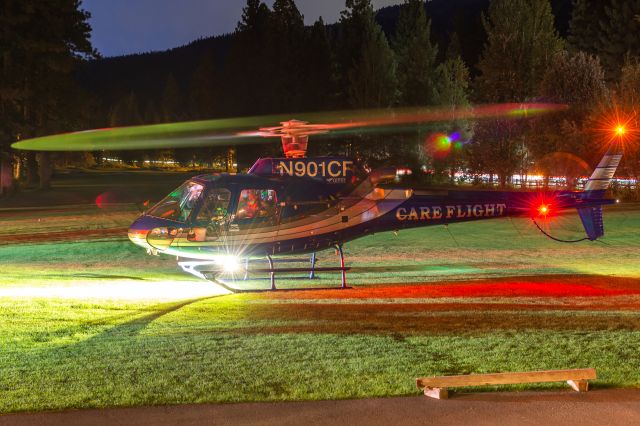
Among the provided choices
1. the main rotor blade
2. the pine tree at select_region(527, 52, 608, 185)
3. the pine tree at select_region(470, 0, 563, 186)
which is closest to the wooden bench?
the main rotor blade

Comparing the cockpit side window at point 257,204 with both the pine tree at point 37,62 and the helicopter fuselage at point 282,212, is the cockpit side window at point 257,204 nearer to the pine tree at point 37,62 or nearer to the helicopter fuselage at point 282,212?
the helicopter fuselage at point 282,212

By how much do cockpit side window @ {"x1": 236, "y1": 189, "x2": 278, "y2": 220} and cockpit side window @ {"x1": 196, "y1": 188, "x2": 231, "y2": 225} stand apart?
11.5 inches

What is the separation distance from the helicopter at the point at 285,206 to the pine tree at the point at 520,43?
38.8 metres

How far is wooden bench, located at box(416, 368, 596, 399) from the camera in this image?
20.3 ft

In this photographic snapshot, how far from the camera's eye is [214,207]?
13.8 meters

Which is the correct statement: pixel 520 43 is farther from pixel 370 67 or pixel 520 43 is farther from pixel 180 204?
pixel 180 204

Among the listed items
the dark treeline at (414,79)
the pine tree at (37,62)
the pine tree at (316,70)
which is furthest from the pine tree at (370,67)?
the pine tree at (37,62)

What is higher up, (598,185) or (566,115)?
(566,115)

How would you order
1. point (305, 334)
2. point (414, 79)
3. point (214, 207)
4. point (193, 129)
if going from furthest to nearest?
point (414, 79) → point (214, 207) → point (193, 129) → point (305, 334)

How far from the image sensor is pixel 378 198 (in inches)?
585

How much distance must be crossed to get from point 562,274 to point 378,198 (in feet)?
15.7

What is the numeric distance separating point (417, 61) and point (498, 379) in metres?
58.5

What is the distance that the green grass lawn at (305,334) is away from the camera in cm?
664

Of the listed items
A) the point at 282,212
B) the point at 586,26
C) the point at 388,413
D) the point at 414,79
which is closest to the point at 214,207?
the point at 282,212
